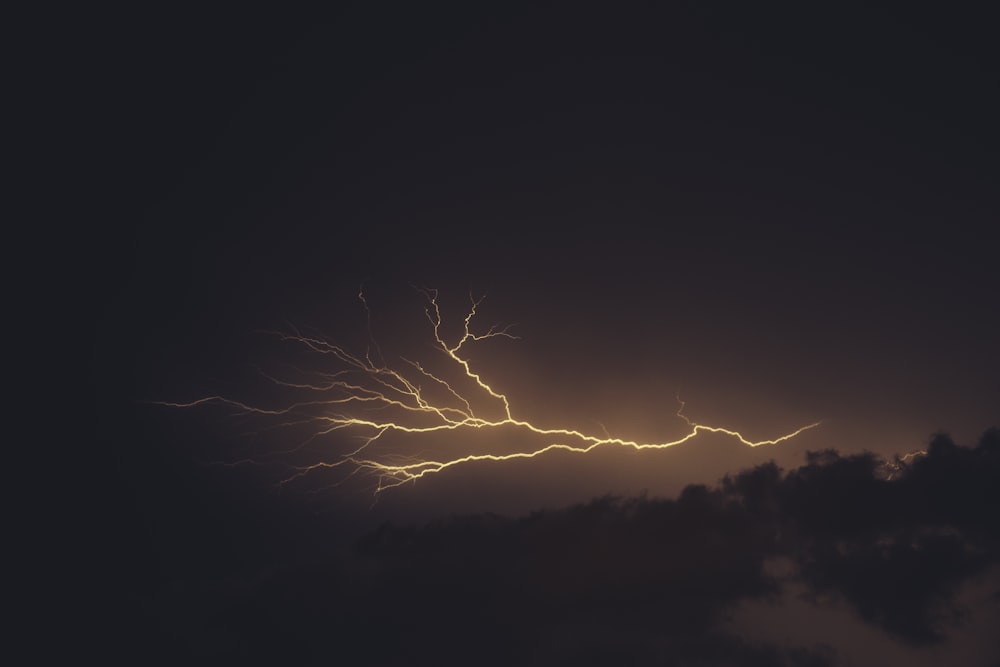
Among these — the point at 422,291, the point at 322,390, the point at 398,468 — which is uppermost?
the point at 422,291

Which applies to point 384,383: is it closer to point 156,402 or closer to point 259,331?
point 259,331

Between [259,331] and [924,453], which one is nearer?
[924,453]

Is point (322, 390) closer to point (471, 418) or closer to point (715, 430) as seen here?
point (471, 418)

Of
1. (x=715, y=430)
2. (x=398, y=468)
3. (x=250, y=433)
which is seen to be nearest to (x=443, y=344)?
(x=398, y=468)

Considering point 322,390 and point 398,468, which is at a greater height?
point 322,390

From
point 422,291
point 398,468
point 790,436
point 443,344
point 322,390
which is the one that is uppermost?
point 422,291

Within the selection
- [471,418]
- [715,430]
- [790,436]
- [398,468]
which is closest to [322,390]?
[398,468]

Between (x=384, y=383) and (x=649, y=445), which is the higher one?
(x=384, y=383)

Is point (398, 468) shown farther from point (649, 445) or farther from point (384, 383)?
point (649, 445)

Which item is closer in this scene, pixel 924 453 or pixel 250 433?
pixel 924 453
